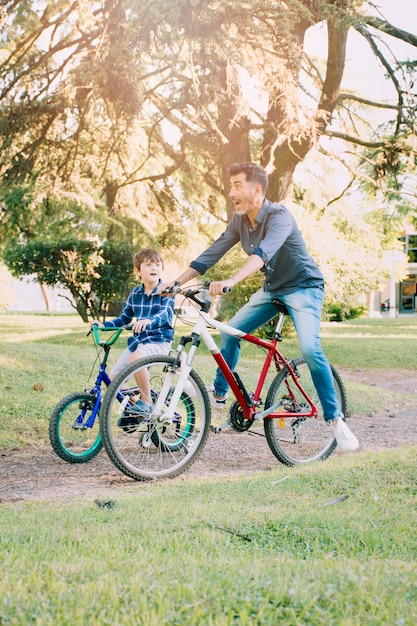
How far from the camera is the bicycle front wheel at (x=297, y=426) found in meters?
5.52

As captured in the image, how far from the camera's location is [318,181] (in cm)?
1989

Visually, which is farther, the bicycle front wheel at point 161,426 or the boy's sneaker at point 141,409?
the boy's sneaker at point 141,409

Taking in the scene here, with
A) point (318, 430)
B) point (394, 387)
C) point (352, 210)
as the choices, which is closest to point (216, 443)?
point (318, 430)

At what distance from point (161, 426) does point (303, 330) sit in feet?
4.08

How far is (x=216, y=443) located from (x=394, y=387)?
17.4 feet

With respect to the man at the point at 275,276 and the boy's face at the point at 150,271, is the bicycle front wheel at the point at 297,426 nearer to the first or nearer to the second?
the man at the point at 275,276

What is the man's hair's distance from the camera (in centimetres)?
509

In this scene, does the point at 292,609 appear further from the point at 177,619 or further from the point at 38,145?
the point at 38,145

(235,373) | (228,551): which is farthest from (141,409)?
(228,551)

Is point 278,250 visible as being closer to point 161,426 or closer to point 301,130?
point 161,426

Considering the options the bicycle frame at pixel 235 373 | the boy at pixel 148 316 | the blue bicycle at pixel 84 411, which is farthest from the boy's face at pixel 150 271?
the bicycle frame at pixel 235 373

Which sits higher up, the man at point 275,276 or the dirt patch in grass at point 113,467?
the man at point 275,276

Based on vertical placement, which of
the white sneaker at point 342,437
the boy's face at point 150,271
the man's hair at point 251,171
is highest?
the man's hair at point 251,171

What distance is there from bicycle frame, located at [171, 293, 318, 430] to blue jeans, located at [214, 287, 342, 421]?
0.10 meters
